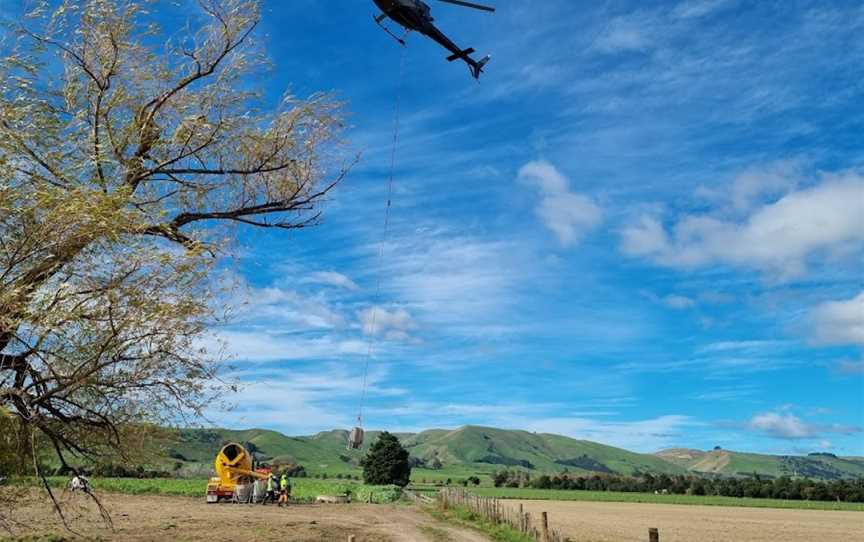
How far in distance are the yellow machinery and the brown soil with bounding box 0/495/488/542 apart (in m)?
4.32

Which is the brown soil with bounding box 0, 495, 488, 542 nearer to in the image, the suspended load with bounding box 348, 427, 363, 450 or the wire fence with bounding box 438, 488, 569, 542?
the wire fence with bounding box 438, 488, 569, 542

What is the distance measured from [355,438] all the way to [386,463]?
68.7 metres

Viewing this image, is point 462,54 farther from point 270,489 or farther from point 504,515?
point 270,489

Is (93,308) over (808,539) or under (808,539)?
over

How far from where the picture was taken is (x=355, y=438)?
2125 cm

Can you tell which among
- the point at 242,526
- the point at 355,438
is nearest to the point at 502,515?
the point at 242,526

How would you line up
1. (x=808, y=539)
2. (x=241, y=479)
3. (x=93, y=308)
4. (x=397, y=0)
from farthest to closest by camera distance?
(x=808, y=539) < (x=241, y=479) < (x=397, y=0) < (x=93, y=308)

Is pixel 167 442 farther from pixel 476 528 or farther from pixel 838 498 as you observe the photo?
pixel 838 498

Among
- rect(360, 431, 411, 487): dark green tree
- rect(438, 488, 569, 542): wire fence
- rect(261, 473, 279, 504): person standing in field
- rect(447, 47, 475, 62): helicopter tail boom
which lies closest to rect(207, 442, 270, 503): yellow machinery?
rect(261, 473, 279, 504): person standing in field

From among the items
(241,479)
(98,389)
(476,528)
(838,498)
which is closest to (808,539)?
(476,528)

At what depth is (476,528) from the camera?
Result: 3325cm

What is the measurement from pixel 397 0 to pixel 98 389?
11329 mm

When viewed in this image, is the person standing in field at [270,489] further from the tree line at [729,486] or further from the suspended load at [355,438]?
the tree line at [729,486]

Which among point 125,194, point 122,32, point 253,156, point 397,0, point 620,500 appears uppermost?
point 397,0
